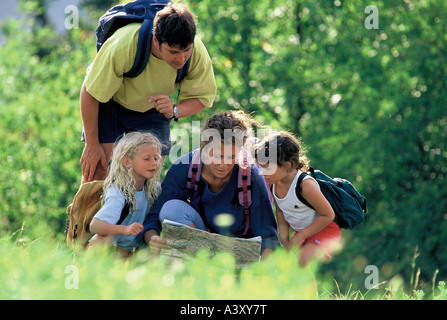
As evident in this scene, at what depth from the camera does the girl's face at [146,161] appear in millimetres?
3885

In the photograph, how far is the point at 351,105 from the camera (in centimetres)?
1249

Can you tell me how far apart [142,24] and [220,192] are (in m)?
1.13

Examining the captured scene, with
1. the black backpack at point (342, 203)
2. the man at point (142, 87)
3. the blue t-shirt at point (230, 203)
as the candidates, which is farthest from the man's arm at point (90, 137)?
the black backpack at point (342, 203)

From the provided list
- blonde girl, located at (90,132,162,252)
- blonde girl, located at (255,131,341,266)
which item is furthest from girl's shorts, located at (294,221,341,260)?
blonde girl, located at (90,132,162,252)

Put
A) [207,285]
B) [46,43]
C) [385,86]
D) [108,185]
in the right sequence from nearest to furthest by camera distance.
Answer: [207,285]
[108,185]
[385,86]
[46,43]

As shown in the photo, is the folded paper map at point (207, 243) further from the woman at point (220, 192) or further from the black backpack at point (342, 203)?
the black backpack at point (342, 203)

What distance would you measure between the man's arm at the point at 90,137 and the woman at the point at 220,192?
0.51 metres

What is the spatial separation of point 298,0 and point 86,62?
4886 mm

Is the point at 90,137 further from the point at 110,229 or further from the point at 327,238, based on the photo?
the point at 327,238

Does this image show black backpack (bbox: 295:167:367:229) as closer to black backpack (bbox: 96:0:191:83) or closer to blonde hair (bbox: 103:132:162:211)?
blonde hair (bbox: 103:132:162:211)

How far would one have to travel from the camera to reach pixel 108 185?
3.85 m

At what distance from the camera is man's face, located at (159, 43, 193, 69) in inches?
140

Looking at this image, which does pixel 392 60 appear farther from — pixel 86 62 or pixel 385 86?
pixel 86 62

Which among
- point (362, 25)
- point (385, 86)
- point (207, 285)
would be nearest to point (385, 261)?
point (385, 86)
